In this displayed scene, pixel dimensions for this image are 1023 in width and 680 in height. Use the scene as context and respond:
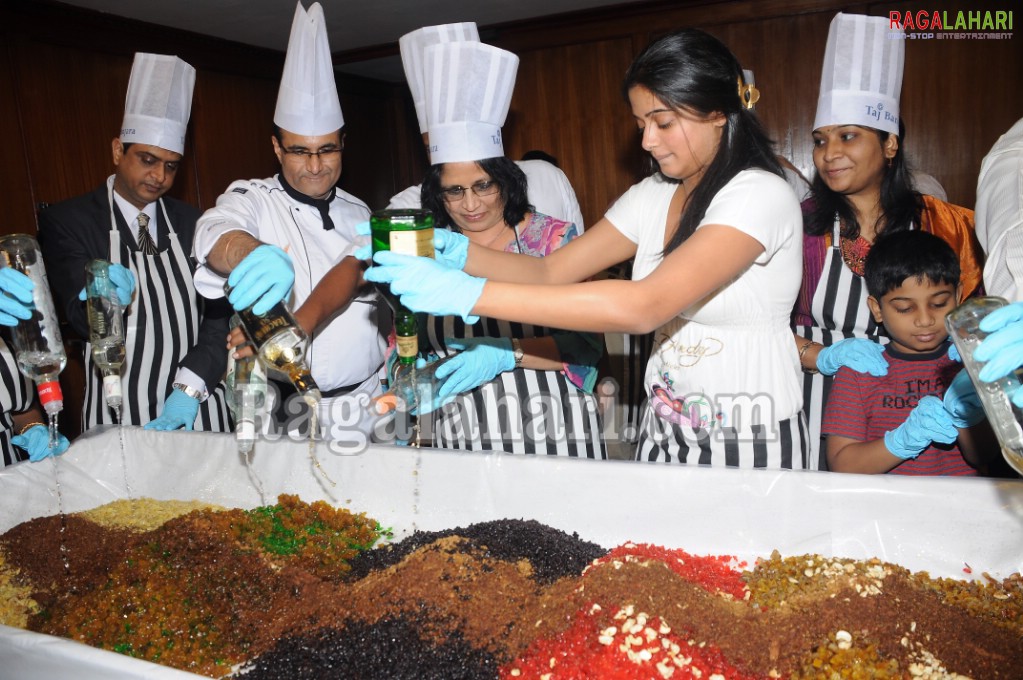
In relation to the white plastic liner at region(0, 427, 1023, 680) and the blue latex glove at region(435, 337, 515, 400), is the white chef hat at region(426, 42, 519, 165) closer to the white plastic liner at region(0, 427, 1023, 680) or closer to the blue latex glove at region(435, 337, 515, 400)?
the blue latex glove at region(435, 337, 515, 400)

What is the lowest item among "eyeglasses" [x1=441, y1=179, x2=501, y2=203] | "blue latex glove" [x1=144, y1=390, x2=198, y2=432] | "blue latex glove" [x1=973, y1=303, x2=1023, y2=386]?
"blue latex glove" [x1=144, y1=390, x2=198, y2=432]

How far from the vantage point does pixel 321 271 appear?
2.24m

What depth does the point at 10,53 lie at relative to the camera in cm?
310

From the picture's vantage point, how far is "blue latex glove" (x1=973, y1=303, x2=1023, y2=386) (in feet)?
2.88

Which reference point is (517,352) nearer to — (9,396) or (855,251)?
(855,251)

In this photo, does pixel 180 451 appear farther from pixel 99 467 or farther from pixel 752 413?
pixel 752 413

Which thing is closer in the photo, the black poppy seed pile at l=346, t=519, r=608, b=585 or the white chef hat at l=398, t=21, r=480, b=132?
the black poppy seed pile at l=346, t=519, r=608, b=585

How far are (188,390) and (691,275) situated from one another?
1.49m

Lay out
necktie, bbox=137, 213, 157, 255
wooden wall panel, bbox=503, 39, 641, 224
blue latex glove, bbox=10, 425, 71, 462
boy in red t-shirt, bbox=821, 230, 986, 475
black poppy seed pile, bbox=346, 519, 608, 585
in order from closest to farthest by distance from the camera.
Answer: black poppy seed pile, bbox=346, 519, 608, 585
boy in red t-shirt, bbox=821, 230, 986, 475
blue latex glove, bbox=10, 425, 71, 462
necktie, bbox=137, 213, 157, 255
wooden wall panel, bbox=503, 39, 641, 224

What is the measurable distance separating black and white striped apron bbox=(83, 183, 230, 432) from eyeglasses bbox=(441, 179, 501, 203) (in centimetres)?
90

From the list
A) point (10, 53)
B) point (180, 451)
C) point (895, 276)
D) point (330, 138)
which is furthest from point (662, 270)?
point (10, 53)

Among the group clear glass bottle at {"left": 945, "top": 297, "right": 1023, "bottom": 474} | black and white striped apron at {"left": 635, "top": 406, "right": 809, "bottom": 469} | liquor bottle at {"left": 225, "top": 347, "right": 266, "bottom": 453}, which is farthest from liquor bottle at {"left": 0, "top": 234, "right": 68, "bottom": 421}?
clear glass bottle at {"left": 945, "top": 297, "right": 1023, "bottom": 474}

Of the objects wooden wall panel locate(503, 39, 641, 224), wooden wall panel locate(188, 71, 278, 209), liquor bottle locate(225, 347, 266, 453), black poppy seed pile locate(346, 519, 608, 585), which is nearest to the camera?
black poppy seed pile locate(346, 519, 608, 585)

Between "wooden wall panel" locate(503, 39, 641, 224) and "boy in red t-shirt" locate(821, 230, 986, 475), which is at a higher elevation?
"wooden wall panel" locate(503, 39, 641, 224)
